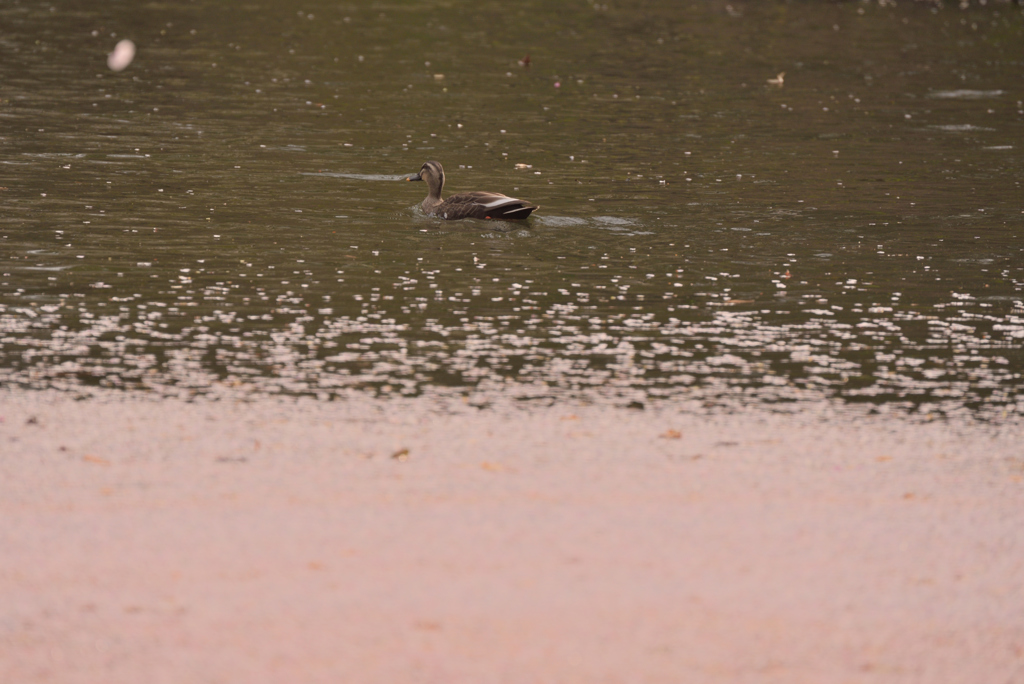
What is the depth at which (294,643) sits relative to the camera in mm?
6395

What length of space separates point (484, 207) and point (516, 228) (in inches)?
17.2

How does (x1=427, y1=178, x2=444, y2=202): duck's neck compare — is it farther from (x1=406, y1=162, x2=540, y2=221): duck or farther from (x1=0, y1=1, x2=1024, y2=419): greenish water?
(x1=0, y1=1, x2=1024, y2=419): greenish water

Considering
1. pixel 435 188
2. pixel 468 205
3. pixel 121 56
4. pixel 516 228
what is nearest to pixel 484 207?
pixel 468 205

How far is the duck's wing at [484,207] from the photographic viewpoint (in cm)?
1688

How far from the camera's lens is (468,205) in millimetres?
17125

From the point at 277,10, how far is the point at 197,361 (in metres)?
37.7


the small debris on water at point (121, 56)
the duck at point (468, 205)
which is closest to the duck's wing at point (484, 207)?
the duck at point (468, 205)

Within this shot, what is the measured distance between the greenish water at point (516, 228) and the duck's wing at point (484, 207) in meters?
0.16

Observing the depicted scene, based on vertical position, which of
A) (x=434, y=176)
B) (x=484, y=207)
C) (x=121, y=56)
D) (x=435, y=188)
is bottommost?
(x=484, y=207)

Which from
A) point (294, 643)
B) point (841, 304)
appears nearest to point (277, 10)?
point (841, 304)

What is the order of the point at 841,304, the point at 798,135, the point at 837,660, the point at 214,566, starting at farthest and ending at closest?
1. the point at 798,135
2. the point at 841,304
3. the point at 214,566
4. the point at 837,660

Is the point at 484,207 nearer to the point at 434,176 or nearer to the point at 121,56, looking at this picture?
the point at 434,176

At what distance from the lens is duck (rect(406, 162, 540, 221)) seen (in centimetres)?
1689

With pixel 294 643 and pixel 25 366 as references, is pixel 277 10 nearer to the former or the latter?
pixel 25 366
